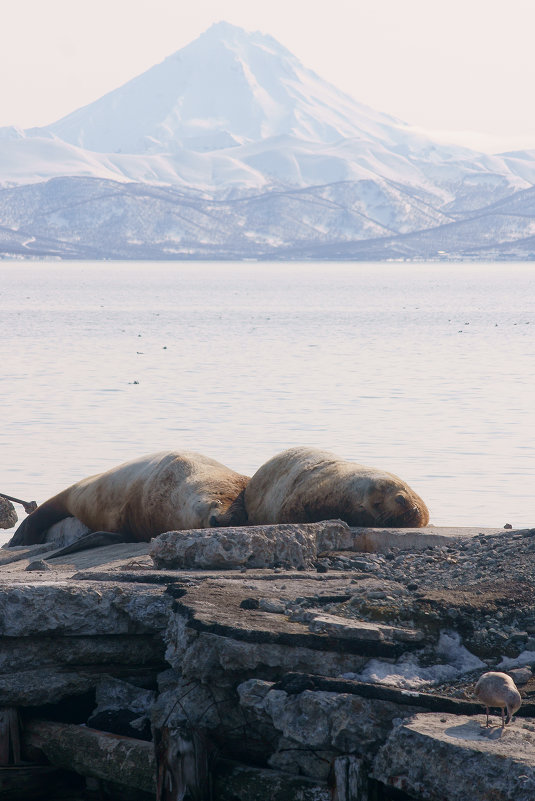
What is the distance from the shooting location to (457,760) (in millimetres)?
5152

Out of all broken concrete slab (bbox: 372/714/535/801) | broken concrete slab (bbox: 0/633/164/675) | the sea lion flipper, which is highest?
broken concrete slab (bbox: 372/714/535/801)

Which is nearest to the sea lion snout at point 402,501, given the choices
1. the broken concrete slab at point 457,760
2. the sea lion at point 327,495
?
the sea lion at point 327,495

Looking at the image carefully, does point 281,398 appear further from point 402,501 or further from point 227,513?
point 402,501

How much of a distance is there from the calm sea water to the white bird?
34.8 ft

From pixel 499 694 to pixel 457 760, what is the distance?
41cm

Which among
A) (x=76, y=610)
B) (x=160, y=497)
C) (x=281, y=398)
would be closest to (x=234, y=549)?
(x=76, y=610)

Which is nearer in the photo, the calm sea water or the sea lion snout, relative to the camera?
the sea lion snout

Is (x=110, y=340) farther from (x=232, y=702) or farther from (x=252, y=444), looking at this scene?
(x=232, y=702)

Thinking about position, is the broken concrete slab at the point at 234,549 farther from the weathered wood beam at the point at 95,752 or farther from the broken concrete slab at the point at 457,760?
the broken concrete slab at the point at 457,760

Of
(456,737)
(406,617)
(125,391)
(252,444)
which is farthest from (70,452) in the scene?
(456,737)

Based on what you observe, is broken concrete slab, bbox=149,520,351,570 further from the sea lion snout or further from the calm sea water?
the calm sea water

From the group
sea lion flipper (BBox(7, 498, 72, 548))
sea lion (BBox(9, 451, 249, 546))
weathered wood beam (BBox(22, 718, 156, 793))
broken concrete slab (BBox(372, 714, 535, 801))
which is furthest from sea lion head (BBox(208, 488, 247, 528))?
broken concrete slab (BBox(372, 714, 535, 801))

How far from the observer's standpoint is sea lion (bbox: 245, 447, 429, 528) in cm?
1070

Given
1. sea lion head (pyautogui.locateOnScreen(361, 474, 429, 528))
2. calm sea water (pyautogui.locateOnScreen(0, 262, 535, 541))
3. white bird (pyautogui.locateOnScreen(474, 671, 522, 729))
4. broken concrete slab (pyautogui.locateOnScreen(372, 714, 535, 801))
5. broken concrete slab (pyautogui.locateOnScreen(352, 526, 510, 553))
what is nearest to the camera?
broken concrete slab (pyautogui.locateOnScreen(372, 714, 535, 801))
